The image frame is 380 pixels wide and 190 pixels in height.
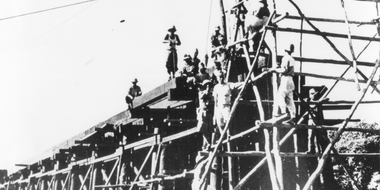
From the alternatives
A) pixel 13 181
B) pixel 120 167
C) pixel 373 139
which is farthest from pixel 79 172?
pixel 373 139

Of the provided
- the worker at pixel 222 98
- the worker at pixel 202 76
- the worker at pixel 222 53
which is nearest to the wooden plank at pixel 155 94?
the worker at pixel 202 76

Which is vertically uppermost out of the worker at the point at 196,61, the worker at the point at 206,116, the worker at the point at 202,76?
the worker at the point at 196,61

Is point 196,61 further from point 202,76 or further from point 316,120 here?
point 316,120

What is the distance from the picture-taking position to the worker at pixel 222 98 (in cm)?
903

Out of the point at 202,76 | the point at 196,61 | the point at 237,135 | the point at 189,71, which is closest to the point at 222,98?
the point at 237,135

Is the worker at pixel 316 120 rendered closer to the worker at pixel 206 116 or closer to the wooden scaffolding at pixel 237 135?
the wooden scaffolding at pixel 237 135

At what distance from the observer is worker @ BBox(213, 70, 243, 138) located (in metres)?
9.03

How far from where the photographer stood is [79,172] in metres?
17.4

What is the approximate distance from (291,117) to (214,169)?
95.5 inches

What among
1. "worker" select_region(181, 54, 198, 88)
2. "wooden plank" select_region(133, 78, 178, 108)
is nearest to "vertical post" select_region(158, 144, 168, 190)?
"wooden plank" select_region(133, 78, 178, 108)

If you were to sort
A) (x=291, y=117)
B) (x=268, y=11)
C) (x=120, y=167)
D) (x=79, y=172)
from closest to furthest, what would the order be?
1. (x=291, y=117)
2. (x=268, y=11)
3. (x=120, y=167)
4. (x=79, y=172)

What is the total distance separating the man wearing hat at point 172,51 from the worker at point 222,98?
5.81 m

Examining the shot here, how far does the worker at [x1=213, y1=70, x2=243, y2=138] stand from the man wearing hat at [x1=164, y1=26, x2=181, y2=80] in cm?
581

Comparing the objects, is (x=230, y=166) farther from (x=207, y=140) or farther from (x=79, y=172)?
(x=79, y=172)
